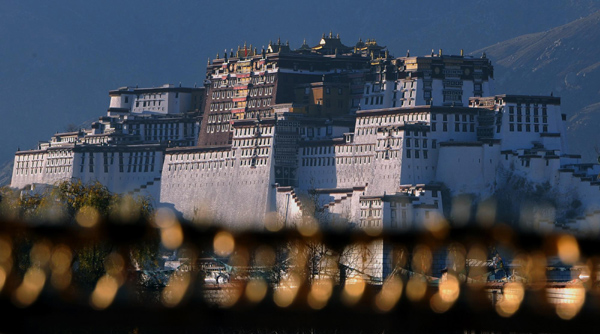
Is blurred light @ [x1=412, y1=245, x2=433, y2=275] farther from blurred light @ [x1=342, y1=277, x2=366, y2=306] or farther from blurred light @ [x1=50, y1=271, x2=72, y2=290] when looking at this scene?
blurred light @ [x1=50, y1=271, x2=72, y2=290]

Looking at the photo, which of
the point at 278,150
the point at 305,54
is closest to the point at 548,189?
the point at 278,150

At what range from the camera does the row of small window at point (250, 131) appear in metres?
143

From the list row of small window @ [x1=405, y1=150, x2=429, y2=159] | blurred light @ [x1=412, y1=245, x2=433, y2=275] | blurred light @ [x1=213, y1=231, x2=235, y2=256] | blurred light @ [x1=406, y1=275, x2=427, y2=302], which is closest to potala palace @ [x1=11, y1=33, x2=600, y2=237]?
row of small window @ [x1=405, y1=150, x2=429, y2=159]

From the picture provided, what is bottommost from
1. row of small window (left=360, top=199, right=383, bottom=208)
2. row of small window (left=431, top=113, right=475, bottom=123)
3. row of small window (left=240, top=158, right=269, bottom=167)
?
row of small window (left=360, top=199, right=383, bottom=208)

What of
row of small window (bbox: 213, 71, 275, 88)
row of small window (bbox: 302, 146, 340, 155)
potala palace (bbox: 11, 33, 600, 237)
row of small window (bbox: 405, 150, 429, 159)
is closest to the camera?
potala palace (bbox: 11, 33, 600, 237)

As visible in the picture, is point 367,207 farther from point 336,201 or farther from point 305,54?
point 305,54

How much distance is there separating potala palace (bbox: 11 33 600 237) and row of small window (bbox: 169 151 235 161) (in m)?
0.16

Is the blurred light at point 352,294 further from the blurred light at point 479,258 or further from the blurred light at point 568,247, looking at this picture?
the blurred light at point 568,247

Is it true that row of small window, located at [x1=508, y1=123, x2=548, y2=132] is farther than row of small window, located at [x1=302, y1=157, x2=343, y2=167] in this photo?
No

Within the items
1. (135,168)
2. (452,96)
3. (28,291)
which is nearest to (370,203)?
(452,96)

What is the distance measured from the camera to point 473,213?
416 feet

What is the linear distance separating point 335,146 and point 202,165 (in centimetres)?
1646

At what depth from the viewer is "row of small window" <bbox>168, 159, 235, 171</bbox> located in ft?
477

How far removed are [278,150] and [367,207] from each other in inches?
726
